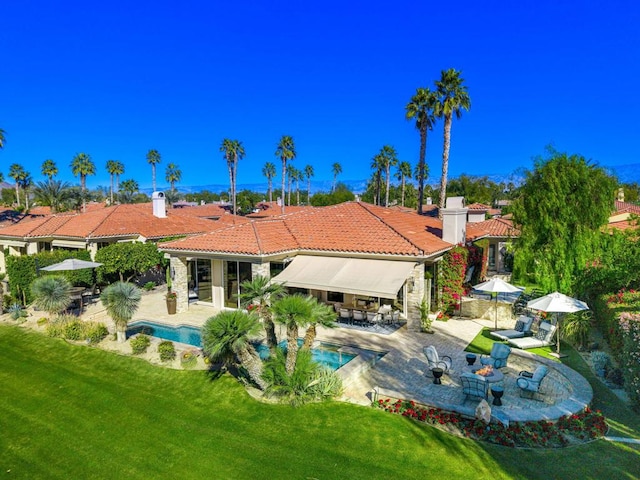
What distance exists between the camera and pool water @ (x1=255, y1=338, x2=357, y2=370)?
20766 mm

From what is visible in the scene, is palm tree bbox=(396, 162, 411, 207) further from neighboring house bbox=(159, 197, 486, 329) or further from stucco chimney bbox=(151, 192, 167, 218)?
neighboring house bbox=(159, 197, 486, 329)

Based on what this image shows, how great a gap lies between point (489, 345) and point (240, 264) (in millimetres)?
17781

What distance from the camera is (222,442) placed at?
45.5ft

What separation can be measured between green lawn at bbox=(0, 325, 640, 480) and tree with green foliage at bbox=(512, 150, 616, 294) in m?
15.8

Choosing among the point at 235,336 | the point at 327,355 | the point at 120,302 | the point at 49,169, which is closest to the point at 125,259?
the point at 120,302

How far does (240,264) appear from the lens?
29203 millimetres

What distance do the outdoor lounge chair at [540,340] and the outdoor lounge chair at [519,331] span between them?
63 cm

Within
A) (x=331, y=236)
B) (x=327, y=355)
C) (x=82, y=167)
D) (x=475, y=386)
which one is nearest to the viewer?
(x=475, y=386)

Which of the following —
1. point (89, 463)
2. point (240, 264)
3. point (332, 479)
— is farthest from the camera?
point (240, 264)

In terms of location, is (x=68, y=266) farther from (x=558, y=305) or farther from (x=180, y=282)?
(x=558, y=305)

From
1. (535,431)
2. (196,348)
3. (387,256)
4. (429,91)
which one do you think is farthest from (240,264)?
(429,91)

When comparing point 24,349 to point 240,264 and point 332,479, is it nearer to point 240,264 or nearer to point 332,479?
point 240,264

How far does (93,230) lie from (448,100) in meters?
41.6

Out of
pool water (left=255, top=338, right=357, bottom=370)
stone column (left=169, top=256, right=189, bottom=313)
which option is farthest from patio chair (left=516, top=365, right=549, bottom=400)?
stone column (left=169, top=256, right=189, bottom=313)
